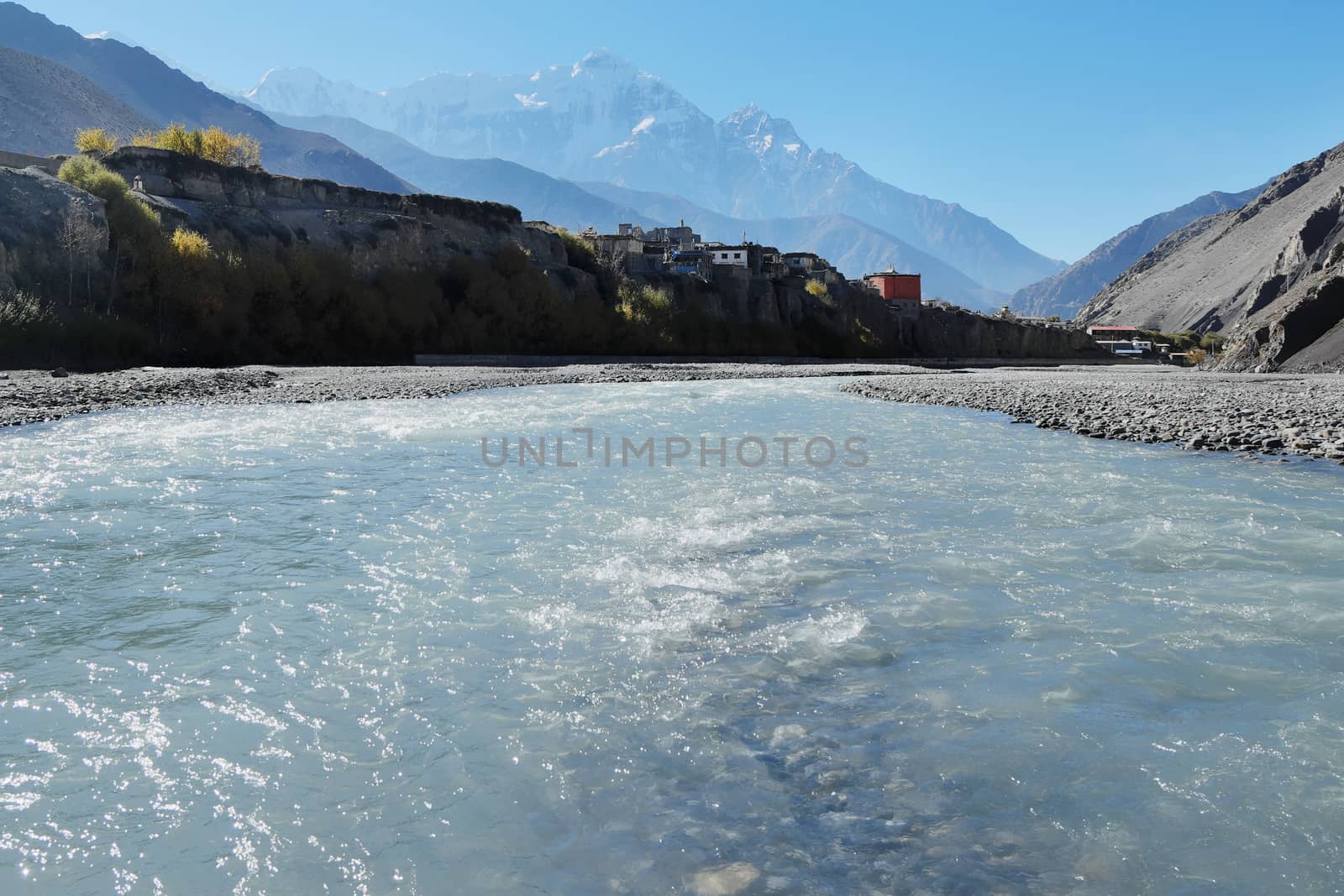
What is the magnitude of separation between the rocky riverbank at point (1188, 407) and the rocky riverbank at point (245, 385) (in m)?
17.6

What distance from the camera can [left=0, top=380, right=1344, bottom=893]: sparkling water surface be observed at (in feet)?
14.2

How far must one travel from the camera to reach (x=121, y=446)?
18094 millimetres

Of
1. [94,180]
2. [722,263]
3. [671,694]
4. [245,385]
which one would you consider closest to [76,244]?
[94,180]

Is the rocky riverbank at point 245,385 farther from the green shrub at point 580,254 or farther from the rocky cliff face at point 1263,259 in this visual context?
the rocky cliff face at point 1263,259

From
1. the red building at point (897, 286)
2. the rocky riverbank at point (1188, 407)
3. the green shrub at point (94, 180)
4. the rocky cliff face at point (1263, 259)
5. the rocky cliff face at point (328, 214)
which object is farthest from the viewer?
the rocky cliff face at point (1263, 259)

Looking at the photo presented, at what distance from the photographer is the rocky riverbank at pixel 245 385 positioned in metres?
25.8

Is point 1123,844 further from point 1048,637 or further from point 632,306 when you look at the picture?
point 632,306

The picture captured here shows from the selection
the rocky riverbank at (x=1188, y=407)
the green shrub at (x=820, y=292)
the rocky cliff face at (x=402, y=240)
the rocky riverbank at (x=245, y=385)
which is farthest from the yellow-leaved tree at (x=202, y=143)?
the rocky riverbank at (x=1188, y=407)

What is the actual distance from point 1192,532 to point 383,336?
56.0 metres

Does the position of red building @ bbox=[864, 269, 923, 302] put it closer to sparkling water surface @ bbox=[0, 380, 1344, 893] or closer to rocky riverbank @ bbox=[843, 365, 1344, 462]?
rocky riverbank @ bbox=[843, 365, 1344, 462]

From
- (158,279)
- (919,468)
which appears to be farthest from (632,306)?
(919,468)

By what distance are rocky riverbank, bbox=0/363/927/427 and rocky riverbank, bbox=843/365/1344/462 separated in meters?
17.6

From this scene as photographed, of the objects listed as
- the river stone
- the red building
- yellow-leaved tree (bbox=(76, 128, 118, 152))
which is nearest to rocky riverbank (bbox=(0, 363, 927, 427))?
the river stone

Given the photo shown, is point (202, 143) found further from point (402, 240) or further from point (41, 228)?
point (41, 228)
